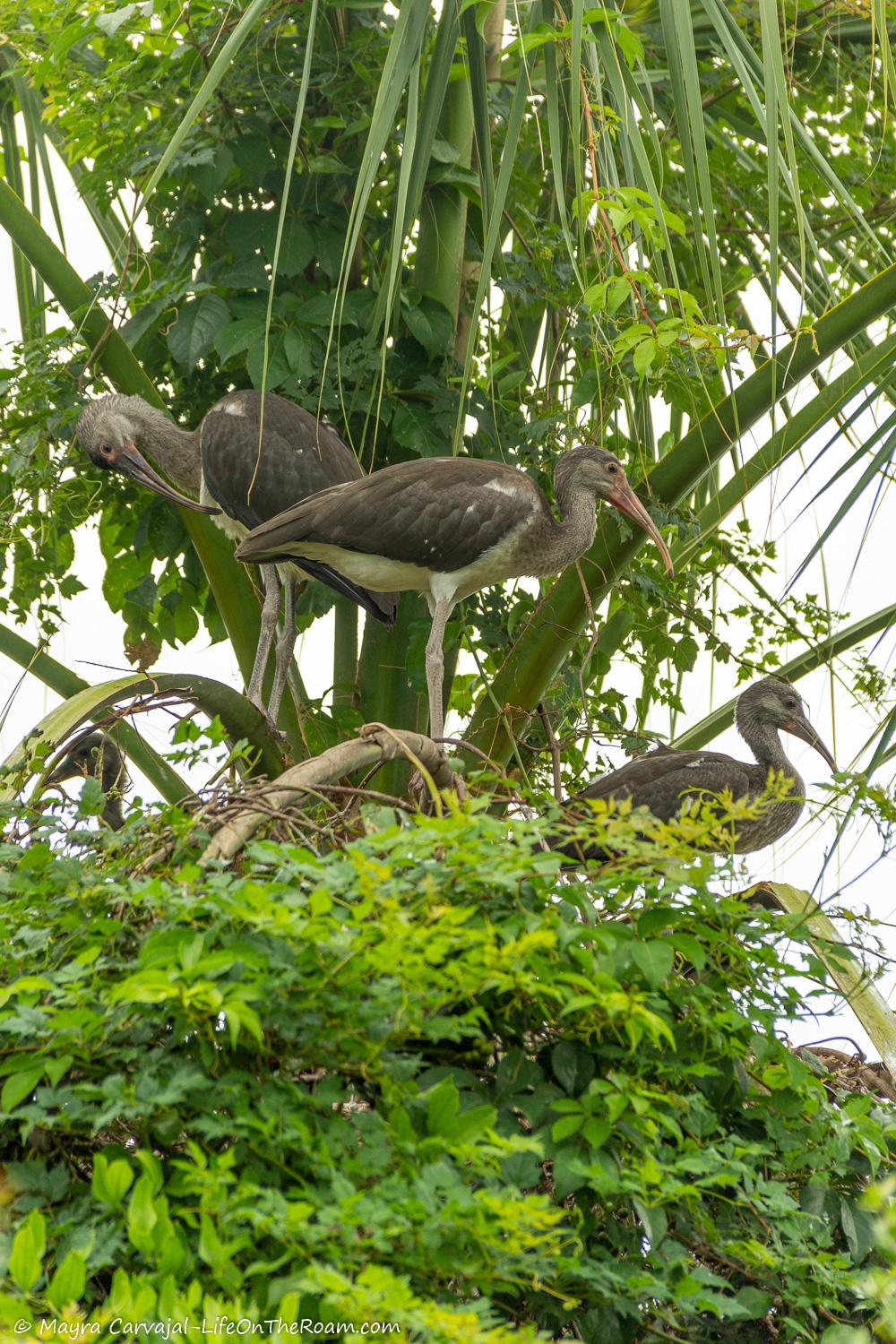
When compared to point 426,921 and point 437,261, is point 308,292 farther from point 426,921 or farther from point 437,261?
point 426,921

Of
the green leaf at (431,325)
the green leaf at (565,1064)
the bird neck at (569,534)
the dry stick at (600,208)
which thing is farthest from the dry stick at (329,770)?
the green leaf at (431,325)

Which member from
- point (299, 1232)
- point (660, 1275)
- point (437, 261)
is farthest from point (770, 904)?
point (437, 261)

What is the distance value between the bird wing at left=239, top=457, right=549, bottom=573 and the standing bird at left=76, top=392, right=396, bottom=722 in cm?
46

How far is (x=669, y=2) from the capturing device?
259cm

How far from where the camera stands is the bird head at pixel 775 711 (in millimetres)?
5223

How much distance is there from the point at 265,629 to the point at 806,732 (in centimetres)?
190

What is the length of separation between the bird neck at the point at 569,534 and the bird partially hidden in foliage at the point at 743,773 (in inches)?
25.9

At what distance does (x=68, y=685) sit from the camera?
4914mm

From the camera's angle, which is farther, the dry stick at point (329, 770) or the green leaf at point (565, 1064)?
the dry stick at point (329, 770)

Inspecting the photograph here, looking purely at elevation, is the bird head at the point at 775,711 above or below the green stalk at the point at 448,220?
below

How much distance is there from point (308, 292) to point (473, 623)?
1182mm

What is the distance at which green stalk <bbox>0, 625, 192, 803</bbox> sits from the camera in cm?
482

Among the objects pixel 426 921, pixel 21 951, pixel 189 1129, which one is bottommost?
pixel 189 1129

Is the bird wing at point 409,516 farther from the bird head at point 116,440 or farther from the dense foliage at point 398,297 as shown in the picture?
the bird head at point 116,440
